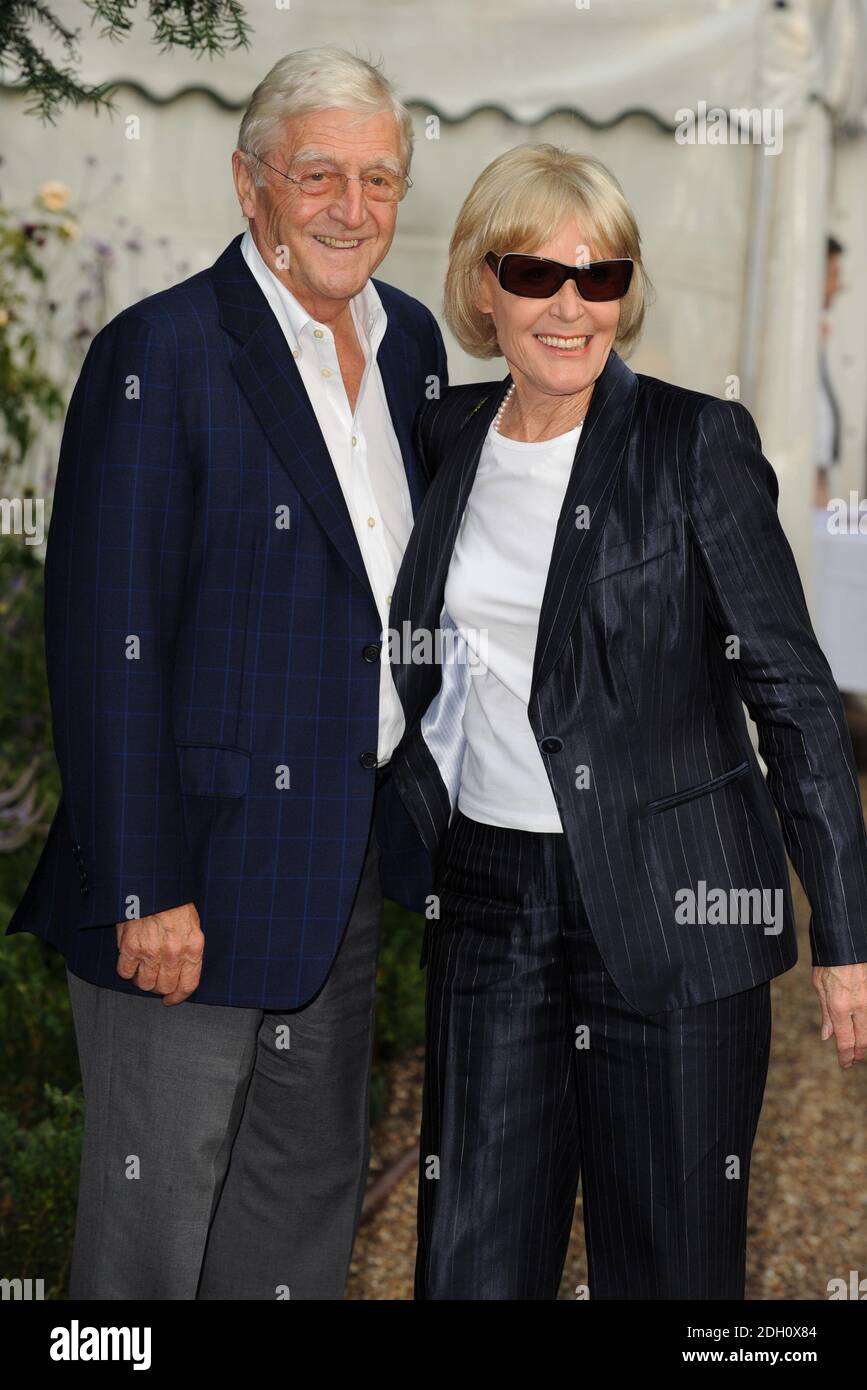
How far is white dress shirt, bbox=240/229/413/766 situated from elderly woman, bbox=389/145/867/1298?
0.11m

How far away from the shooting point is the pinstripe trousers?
258 centimetres

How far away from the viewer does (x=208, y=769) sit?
2703 mm

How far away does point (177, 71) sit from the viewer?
5.48 meters

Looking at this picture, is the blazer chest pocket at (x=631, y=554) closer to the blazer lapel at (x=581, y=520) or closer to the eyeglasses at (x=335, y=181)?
the blazer lapel at (x=581, y=520)

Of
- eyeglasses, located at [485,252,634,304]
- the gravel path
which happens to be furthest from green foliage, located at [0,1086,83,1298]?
eyeglasses, located at [485,252,634,304]

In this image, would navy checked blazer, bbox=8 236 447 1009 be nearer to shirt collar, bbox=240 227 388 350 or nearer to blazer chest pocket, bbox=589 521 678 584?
shirt collar, bbox=240 227 388 350

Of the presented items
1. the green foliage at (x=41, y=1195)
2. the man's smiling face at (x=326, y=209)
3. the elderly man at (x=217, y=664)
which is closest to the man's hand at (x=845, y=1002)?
the elderly man at (x=217, y=664)

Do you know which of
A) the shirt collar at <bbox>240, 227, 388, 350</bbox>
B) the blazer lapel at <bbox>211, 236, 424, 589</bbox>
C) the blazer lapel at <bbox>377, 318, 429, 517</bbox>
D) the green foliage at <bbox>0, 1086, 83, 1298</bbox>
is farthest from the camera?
the green foliage at <bbox>0, 1086, 83, 1298</bbox>

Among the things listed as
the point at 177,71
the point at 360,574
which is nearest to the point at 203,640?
the point at 360,574

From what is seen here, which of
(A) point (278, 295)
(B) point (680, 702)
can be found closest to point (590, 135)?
(A) point (278, 295)

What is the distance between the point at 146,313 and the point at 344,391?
15.8 inches

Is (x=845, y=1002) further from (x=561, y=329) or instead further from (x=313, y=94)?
(x=313, y=94)
